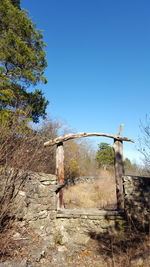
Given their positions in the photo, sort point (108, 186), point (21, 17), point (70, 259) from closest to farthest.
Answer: point (70, 259), point (21, 17), point (108, 186)

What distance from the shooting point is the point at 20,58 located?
7133mm

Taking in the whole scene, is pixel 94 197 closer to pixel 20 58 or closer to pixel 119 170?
pixel 119 170

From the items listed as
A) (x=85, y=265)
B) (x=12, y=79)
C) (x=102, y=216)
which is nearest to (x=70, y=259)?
(x=85, y=265)

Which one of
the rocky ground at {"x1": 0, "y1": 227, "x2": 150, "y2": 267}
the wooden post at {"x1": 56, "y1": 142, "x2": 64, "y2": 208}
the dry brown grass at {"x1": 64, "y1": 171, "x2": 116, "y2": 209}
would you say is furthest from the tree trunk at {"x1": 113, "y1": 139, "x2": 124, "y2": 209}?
the dry brown grass at {"x1": 64, "y1": 171, "x2": 116, "y2": 209}

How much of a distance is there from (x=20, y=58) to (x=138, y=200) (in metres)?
7.12

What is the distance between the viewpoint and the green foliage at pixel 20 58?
23.0 feet

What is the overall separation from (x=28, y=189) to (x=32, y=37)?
763 centimetres

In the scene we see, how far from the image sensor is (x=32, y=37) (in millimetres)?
8156

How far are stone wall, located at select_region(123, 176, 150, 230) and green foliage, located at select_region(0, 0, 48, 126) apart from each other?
4.55m

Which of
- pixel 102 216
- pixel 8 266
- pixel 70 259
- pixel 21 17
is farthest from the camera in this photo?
pixel 21 17

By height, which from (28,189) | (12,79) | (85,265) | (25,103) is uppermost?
(12,79)

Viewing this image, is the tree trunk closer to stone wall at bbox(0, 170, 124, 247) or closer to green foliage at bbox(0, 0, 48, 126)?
stone wall at bbox(0, 170, 124, 247)

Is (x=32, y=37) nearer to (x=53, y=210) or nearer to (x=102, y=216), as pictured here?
(x=53, y=210)

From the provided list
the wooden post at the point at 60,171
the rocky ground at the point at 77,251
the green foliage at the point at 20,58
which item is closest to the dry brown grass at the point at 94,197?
the wooden post at the point at 60,171
